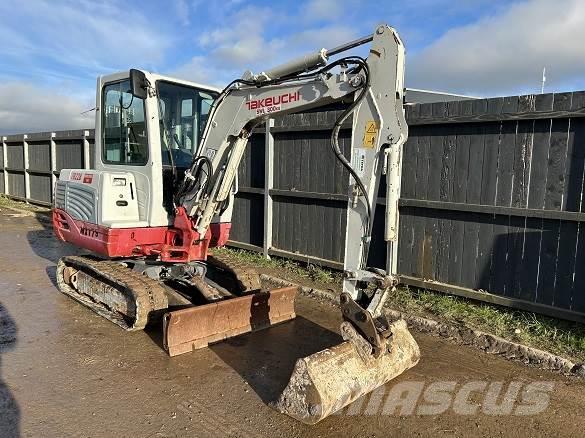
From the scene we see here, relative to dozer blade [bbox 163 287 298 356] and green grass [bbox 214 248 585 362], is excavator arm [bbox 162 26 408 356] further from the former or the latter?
green grass [bbox 214 248 585 362]

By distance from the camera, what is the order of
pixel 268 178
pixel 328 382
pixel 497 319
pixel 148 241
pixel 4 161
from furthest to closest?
pixel 4 161 < pixel 268 178 < pixel 148 241 < pixel 497 319 < pixel 328 382

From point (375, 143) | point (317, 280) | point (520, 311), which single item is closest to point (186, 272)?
point (317, 280)

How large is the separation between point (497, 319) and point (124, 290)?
4.12 m

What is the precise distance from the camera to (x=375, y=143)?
386 centimetres

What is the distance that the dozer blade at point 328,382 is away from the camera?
3479mm

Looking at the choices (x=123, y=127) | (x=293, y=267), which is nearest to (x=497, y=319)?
(x=293, y=267)

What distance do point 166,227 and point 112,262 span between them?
0.90 meters

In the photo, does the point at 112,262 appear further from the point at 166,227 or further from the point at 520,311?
the point at 520,311

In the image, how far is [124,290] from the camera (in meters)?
5.31

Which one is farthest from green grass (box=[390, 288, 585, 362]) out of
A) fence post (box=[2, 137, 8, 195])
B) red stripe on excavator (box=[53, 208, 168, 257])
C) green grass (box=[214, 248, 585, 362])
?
fence post (box=[2, 137, 8, 195])

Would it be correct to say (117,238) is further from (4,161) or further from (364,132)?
(4,161)

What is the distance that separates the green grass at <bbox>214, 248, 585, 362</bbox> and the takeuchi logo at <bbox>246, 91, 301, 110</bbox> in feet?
9.57

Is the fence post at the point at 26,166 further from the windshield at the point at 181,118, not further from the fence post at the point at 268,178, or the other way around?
the windshield at the point at 181,118

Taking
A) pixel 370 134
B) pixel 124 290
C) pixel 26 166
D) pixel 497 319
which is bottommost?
pixel 497 319
